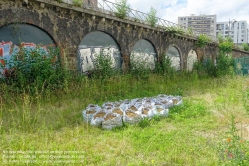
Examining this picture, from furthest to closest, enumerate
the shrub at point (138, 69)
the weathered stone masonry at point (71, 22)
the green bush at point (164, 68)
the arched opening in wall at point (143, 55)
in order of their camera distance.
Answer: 1. the green bush at point (164, 68)
2. the arched opening in wall at point (143, 55)
3. the shrub at point (138, 69)
4. the weathered stone masonry at point (71, 22)

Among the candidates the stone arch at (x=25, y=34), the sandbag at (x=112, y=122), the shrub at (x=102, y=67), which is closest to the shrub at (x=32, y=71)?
the stone arch at (x=25, y=34)

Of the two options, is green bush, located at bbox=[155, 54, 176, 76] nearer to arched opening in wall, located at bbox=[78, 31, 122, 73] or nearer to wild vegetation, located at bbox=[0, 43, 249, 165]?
arched opening in wall, located at bbox=[78, 31, 122, 73]

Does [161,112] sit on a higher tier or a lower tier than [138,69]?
lower

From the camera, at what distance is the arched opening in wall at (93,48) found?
30.1 ft

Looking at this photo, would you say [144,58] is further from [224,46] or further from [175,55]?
[224,46]

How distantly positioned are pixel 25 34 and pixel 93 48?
3.25m

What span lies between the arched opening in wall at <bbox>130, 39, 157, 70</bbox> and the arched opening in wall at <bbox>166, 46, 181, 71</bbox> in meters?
2.13

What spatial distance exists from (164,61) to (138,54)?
7.30 ft

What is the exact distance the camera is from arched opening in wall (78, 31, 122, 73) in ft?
30.1

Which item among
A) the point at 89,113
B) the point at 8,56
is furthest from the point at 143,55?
the point at 89,113

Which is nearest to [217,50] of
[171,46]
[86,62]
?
[171,46]

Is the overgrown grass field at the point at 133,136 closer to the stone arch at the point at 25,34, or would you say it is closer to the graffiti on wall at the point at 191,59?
the stone arch at the point at 25,34

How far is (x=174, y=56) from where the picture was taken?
16.4 m

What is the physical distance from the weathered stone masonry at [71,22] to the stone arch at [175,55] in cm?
225
